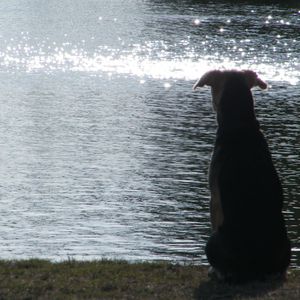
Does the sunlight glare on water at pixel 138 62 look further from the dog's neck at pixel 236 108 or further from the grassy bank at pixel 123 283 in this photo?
the dog's neck at pixel 236 108

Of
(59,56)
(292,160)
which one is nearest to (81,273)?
(292,160)

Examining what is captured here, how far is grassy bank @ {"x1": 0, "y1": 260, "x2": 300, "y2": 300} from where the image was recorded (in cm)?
881

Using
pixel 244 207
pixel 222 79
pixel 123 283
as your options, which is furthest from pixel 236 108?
pixel 123 283

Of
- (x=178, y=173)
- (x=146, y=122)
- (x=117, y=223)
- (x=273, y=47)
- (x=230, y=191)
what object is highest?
(x=230, y=191)

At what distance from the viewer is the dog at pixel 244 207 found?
9.02 m

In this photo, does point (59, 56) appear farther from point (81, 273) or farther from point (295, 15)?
point (81, 273)

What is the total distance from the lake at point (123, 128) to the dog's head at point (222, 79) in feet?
24.2

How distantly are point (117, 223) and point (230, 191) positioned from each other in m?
14.6

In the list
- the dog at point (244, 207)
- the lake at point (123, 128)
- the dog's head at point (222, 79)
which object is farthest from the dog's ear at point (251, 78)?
the lake at point (123, 128)

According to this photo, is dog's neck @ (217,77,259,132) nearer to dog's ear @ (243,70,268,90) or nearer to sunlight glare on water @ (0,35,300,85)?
dog's ear @ (243,70,268,90)

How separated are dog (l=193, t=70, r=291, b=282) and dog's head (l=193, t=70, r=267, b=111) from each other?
28cm

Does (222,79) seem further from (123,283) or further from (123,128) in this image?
(123,128)

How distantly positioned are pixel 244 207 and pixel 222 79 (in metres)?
1.37

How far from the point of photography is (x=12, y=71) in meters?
55.4
